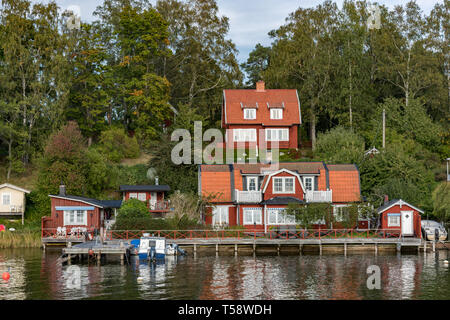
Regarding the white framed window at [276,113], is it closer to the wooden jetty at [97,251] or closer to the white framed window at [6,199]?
the wooden jetty at [97,251]

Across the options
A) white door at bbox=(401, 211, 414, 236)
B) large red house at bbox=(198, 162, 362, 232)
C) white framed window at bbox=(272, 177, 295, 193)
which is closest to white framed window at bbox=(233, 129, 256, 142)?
large red house at bbox=(198, 162, 362, 232)

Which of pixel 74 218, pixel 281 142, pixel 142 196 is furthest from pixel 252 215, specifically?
pixel 281 142

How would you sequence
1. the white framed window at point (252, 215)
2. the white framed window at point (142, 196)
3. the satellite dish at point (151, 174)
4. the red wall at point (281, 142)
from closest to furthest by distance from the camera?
the white framed window at point (252, 215) < the white framed window at point (142, 196) < the satellite dish at point (151, 174) < the red wall at point (281, 142)

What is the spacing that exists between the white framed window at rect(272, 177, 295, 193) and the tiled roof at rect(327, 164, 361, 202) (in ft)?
12.7

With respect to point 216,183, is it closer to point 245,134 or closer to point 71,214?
point 71,214

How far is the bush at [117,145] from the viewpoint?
2648 inches

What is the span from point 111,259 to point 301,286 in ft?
57.4

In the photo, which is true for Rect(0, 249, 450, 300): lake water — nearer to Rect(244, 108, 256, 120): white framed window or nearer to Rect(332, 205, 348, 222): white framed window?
Rect(332, 205, 348, 222): white framed window

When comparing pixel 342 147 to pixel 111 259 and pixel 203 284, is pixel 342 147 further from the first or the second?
pixel 203 284

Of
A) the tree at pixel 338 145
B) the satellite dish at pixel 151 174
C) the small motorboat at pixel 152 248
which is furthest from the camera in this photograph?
the tree at pixel 338 145

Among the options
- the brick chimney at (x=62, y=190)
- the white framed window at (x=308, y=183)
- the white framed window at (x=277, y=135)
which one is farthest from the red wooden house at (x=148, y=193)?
the white framed window at (x=277, y=135)

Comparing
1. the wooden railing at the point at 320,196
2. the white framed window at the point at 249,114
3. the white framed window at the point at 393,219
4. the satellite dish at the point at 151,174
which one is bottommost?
the white framed window at the point at 393,219

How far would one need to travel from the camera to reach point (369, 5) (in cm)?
7625

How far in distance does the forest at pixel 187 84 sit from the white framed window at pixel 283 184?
399 inches
